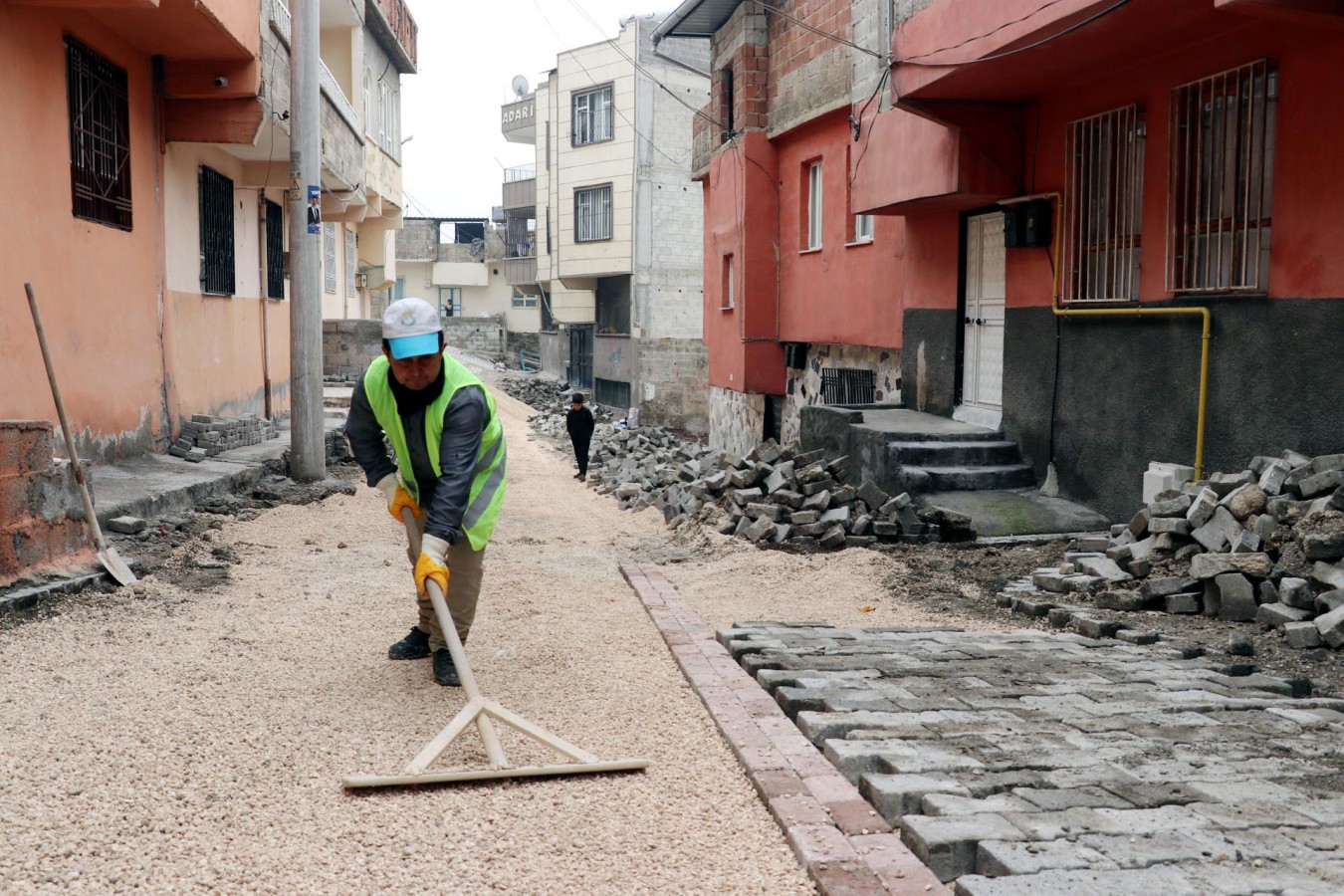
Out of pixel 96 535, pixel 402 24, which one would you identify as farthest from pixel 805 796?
pixel 402 24

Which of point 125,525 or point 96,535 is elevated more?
point 96,535

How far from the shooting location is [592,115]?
32.4m

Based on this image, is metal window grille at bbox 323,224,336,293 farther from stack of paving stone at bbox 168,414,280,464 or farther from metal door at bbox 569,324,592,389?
metal door at bbox 569,324,592,389

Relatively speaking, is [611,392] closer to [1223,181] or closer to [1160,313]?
[1160,313]

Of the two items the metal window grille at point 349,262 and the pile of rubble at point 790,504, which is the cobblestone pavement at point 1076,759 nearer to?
the pile of rubble at point 790,504

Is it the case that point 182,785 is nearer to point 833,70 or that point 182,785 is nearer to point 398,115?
point 833,70

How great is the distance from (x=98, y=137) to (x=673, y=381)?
20373 millimetres

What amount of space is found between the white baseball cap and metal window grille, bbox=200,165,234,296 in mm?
9653

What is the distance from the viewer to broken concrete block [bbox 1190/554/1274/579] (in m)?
6.57

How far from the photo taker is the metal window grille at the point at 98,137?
32.4 ft

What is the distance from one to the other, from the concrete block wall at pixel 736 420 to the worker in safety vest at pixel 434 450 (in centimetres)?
1377

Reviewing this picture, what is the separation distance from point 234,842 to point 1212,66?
799cm

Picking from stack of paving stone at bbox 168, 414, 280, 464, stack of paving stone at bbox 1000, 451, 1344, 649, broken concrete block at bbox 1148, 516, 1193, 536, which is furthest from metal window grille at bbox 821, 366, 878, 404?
broken concrete block at bbox 1148, 516, 1193, 536

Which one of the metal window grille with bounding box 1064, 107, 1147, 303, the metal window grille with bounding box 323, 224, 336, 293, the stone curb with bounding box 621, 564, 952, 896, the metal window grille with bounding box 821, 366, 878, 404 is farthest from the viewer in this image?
the metal window grille with bounding box 323, 224, 336, 293
